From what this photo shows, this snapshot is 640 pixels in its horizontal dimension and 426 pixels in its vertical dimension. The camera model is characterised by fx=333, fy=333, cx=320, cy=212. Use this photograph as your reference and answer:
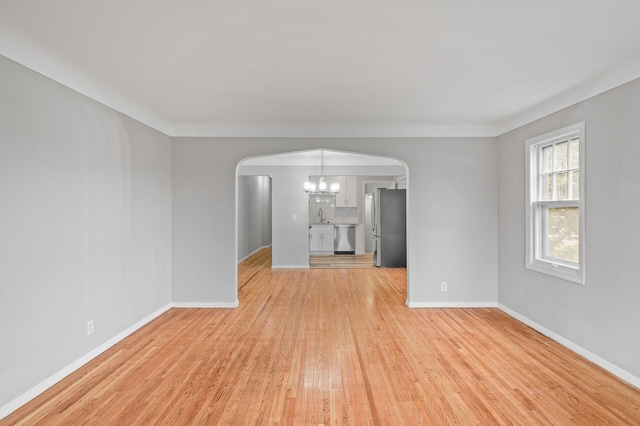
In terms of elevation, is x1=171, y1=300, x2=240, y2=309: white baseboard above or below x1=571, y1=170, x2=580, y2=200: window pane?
below

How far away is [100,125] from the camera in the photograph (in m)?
3.20

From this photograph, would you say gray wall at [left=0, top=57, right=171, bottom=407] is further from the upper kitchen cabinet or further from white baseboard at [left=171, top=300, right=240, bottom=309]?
the upper kitchen cabinet

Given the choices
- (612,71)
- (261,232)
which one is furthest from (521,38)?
(261,232)

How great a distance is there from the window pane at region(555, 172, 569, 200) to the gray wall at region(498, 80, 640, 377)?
440 mm

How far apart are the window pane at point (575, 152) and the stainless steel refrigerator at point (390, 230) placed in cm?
476

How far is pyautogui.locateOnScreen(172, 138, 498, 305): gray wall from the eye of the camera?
4621 mm

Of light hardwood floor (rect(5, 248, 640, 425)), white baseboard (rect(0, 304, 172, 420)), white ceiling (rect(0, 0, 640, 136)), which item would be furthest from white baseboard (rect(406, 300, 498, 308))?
white baseboard (rect(0, 304, 172, 420))

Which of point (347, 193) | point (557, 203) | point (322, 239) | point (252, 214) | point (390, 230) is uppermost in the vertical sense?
point (347, 193)

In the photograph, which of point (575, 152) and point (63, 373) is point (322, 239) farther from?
point (63, 373)

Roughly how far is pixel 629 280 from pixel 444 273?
84.1 inches

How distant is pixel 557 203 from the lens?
357 centimetres

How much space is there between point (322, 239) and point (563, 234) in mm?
6875

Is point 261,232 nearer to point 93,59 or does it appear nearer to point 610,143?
point 93,59

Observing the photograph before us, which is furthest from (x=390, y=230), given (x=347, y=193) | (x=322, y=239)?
(x=322, y=239)
